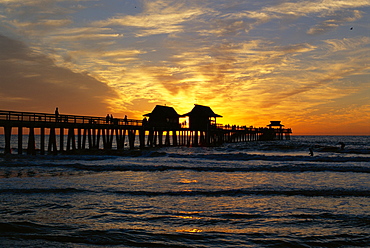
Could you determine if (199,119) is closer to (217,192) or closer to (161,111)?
(161,111)

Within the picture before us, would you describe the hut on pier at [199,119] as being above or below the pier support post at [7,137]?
above

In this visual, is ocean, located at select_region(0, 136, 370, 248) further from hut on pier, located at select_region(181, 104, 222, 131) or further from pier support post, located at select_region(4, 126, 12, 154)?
hut on pier, located at select_region(181, 104, 222, 131)

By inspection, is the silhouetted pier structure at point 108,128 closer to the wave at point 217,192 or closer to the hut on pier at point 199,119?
the hut on pier at point 199,119

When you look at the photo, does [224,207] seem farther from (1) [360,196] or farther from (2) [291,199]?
(1) [360,196]

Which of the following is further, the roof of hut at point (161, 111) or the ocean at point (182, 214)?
the roof of hut at point (161, 111)

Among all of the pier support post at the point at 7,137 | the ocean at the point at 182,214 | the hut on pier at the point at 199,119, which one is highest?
the hut on pier at the point at 199,119

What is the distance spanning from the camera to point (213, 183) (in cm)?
1402

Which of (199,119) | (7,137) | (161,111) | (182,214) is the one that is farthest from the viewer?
(199,119)

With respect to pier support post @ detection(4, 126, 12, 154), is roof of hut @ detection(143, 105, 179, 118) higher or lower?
higher

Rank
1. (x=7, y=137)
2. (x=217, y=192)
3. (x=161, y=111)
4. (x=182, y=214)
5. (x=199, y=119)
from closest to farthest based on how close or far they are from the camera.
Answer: (x=182, y=214), (x=217, y=192), (x=7, y=137), (x=161, y=111), (x=199, y=119)

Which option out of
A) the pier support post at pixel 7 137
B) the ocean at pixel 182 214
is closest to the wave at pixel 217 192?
the ocean at pixel 182 214

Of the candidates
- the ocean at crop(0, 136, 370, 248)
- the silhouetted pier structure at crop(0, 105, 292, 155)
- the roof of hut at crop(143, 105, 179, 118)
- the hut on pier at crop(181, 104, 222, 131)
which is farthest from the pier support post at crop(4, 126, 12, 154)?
the hut on pier at crop(181, 104, 222, 131)

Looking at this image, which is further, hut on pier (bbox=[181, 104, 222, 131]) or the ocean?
hut on pier (bbox=[181, 104, 222, 131])

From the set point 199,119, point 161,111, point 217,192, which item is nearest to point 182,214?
point 217,192
